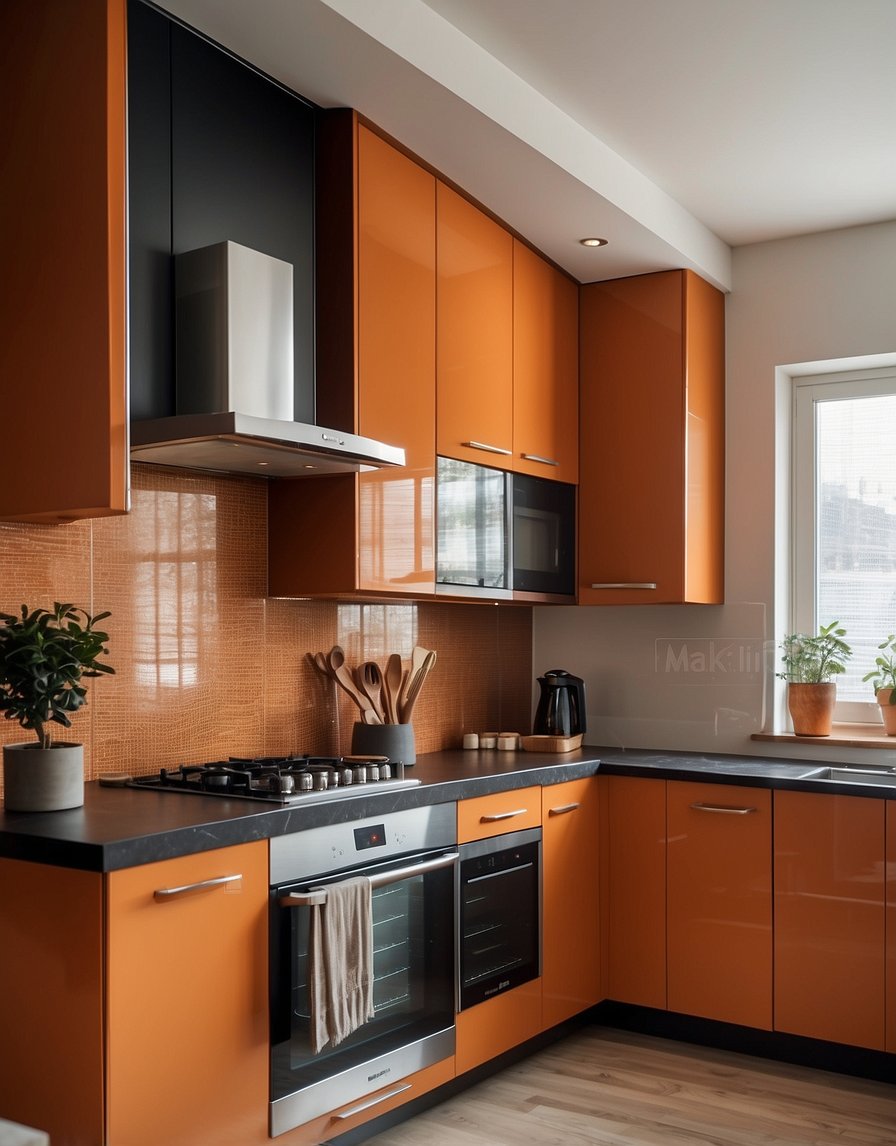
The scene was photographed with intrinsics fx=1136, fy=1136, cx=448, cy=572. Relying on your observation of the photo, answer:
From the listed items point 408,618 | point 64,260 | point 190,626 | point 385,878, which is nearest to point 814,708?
point 408,618

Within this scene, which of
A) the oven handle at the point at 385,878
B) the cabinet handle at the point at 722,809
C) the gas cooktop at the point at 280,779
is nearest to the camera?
the oven handle at the point at 385,878

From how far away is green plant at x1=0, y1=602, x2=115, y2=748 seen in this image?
2180 mm

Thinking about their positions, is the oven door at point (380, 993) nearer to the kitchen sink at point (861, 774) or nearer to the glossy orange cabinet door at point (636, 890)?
the glossy orange cabinet door at point (636, 890)

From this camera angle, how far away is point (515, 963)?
10.2 ft

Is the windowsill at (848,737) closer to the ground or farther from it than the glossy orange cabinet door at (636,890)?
farther from it

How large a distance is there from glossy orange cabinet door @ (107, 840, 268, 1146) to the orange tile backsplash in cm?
58

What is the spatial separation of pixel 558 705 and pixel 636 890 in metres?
0.65

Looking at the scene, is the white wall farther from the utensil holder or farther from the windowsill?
the utensil holder

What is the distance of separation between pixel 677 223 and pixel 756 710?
1652 mm

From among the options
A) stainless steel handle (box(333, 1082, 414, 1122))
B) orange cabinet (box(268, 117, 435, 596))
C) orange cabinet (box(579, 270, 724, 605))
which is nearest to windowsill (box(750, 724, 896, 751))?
orange cabinet (box(579, 270, 724, 605))

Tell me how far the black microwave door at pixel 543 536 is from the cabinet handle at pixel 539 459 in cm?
6

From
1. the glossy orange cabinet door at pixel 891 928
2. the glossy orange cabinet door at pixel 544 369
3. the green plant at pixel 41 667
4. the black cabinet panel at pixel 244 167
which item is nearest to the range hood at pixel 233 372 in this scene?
the black cabinet panel at pixel 244 167

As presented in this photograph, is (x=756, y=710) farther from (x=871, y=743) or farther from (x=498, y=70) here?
(x=498, y=70)

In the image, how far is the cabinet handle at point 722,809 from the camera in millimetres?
3289
